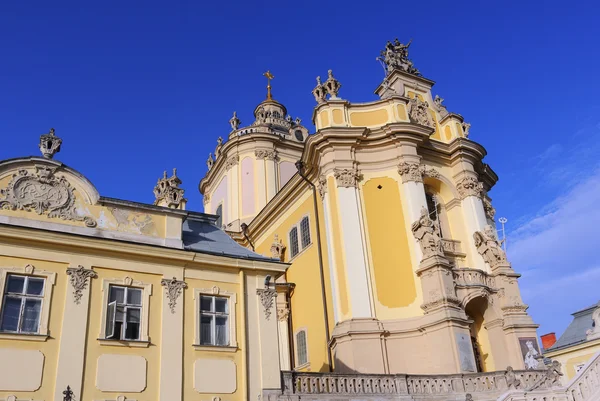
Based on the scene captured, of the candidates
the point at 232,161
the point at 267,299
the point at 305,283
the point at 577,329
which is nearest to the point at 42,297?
the point at 267,299

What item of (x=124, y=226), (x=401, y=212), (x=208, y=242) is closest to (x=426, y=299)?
(x=401, y=212)

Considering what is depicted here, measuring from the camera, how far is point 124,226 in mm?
15969

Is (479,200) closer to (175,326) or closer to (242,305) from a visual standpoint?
(242,305)

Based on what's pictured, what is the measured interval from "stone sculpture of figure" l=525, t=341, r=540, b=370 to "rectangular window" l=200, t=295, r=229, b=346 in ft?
40.7

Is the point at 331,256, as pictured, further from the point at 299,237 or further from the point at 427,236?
the point at 299,237

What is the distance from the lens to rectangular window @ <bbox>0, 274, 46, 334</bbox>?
44.3ft

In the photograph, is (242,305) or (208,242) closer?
(242,305)

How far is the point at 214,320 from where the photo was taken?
1582cm

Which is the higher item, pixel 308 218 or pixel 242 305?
pixel 308 218

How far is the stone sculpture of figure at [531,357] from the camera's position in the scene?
2153 centimetres

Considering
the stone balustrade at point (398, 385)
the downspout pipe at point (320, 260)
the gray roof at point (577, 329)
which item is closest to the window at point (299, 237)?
the downspout pipe at point (320, 260)

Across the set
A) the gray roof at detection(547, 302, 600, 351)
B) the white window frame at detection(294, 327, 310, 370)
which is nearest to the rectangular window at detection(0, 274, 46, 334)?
the white window frame at detection(294, 327, 310, 370)

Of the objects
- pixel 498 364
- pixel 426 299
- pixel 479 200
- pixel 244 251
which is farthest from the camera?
pixel 479 200

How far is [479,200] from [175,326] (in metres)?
16.2
